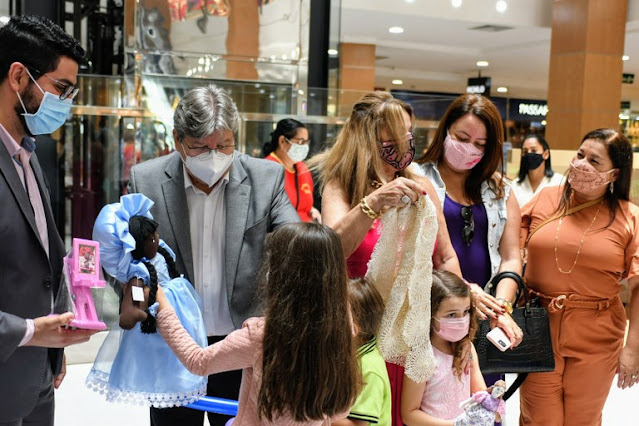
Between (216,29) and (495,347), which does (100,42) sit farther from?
(495,347)

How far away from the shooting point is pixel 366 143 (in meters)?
2.55

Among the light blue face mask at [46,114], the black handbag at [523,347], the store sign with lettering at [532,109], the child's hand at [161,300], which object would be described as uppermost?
the store sign with lettering at [532,109]

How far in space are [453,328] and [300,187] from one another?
3561 millimetres

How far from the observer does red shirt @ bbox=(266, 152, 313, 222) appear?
5.96 metres

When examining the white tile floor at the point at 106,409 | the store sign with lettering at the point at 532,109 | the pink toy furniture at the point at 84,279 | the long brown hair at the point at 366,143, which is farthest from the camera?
the store sign with lettering at the point at 532,109

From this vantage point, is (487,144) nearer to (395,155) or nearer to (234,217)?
(395,155)

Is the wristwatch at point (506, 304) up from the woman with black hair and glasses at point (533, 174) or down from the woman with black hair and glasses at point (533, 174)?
down

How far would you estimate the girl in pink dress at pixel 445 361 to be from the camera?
2.54 meters

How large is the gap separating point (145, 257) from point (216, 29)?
535 cm

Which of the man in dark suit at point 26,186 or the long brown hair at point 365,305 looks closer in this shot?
the man in dark suit at point 26,186

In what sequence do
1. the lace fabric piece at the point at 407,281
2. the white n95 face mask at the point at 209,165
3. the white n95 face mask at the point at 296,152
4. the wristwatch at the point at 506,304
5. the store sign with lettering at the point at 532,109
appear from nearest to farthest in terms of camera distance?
the white n95 face mask at the point at 209,165, the lace fabric piece at the point at 407,281, the wristwatch at the point at 506,304, the white n95 face mask at the point at 296,152, the store sign with lettering at the point at 532,109

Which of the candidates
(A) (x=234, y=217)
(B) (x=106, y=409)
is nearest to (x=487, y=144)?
(A) (x=234, y=217)

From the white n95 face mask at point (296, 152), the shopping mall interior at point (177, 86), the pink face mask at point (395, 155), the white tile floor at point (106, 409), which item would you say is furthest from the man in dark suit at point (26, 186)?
the white n95 face mask at point (296, 152)

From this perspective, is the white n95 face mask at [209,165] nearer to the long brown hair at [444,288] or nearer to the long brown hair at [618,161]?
the long brown hair at [444,288]
